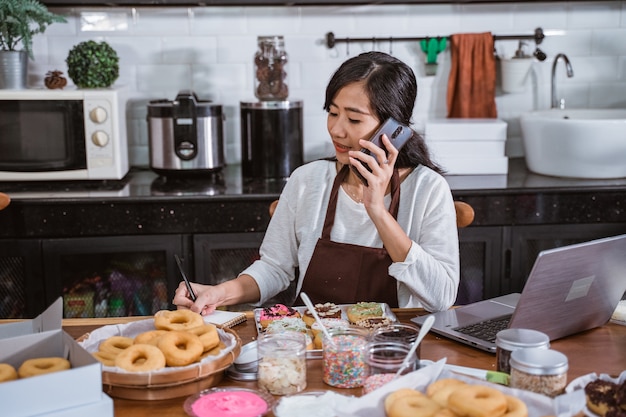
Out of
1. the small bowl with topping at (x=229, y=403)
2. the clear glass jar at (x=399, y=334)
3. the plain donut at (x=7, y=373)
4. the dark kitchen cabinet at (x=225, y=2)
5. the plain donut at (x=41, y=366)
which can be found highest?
the dark kitchen cabinet at (x=225, y=2)

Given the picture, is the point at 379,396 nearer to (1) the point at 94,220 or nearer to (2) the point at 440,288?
(2) the point at 440,288

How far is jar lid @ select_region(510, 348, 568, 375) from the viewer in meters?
1.32

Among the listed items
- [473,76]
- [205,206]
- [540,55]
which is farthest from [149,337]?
[540,55]

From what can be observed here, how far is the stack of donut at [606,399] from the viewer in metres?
1.27

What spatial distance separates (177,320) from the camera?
1645 mm

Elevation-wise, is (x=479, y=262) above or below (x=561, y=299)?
below

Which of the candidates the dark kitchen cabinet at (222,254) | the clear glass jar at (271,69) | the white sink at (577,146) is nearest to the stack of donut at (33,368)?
the dark kitchen cabinet at (222,254)

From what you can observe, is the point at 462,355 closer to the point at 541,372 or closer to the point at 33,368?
the point at 541,372

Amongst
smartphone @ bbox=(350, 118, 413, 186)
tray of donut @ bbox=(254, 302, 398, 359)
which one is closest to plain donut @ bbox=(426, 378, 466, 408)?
tray of donut @ bbox=(254, 302, 398, 359)

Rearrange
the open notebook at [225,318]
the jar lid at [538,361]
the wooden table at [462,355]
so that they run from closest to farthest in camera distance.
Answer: the jar lid at [538,361] < the wooden table at [462,355] < the open notebook at [225,318]

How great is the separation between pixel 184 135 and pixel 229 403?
6.75 feet

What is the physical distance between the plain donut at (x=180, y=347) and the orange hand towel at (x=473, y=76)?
2.44 meters

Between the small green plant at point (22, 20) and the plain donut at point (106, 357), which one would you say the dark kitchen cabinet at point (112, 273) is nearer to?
the small green plant at point (22, 20)

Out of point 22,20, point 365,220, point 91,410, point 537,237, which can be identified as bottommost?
point 537,237
